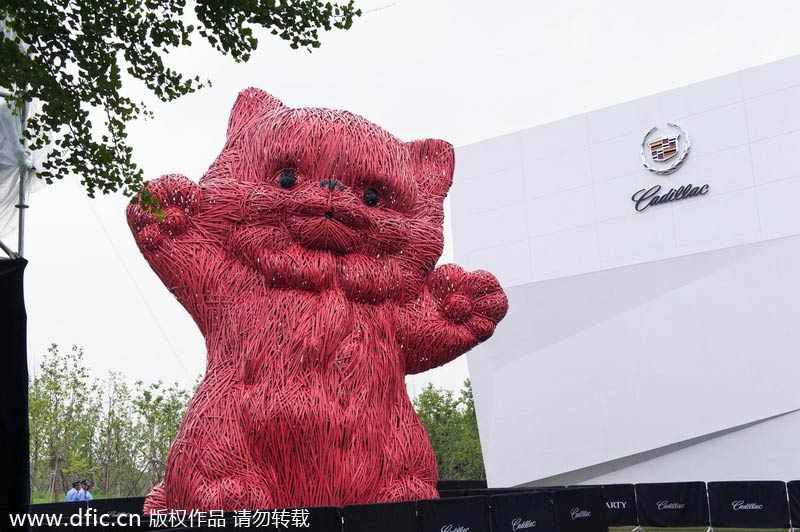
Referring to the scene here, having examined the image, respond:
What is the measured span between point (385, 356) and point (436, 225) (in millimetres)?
1824

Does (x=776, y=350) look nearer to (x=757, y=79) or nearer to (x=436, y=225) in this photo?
(x=757, y=79)

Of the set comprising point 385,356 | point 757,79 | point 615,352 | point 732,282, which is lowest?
point 385,356

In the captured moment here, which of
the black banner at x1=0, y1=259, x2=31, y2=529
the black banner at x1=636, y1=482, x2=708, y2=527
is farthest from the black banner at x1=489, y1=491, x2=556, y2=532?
the black banner at x1=0, y1=259, x2=31, y2=529

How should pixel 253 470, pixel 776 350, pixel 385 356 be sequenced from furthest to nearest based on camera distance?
pixel 776 350 → pixel 385 356 → pixel 253 470

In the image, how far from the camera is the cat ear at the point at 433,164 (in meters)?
10.3

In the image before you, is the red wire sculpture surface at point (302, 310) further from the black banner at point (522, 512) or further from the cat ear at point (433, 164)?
the black banner at point (522, 512)

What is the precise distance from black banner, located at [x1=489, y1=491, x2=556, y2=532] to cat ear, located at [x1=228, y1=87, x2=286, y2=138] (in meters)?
5.25

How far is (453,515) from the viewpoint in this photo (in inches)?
314

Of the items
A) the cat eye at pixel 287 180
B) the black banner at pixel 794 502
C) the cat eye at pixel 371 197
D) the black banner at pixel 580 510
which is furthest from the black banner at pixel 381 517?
the black banner at pixel 794 502

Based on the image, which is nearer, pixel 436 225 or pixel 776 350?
pixel 436 225

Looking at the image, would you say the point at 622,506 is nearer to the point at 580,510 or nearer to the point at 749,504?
the point at 749,504

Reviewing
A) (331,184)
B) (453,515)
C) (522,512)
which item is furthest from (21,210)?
(522,512)

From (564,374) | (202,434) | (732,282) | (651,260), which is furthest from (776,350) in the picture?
(202,434)

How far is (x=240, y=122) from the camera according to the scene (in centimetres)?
991
